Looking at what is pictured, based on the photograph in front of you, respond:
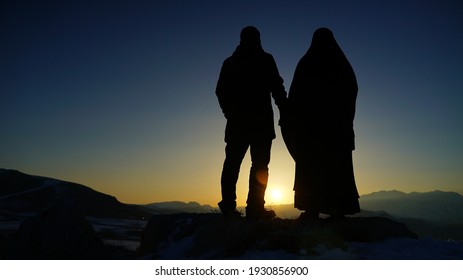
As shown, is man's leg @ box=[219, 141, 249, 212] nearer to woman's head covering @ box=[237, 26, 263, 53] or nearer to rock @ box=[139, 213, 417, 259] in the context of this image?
rock @ box=[139, 213, 417, 259]

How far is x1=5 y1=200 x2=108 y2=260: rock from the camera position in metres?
14.5

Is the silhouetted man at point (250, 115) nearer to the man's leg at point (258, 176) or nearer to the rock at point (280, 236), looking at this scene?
the man's leg at point (258, 176)

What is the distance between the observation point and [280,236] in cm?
692

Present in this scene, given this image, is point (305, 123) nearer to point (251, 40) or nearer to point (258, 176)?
point (258, 176)

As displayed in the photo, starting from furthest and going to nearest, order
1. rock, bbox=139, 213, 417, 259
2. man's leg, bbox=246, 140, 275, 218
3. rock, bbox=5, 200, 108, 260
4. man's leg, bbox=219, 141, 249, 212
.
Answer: rock, bbox=5, 200, 108, 260
man's leg, bbox=219, 141, 249, 212
man's leg, bbox=246, 140, 275, 218
rock, bbox=139, 213, 417, 259

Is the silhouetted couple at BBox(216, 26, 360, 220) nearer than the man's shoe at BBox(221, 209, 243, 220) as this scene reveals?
Yes

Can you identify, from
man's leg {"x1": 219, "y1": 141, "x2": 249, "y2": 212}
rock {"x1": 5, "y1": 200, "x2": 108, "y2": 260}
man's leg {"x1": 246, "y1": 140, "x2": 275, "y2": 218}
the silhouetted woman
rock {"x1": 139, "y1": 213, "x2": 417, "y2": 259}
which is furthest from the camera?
rock {"x1": 5, "y1": 200, "x2": 108, "y2": 260}

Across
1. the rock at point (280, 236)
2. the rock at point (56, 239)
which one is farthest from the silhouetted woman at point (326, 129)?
the rock at point (56, 239)

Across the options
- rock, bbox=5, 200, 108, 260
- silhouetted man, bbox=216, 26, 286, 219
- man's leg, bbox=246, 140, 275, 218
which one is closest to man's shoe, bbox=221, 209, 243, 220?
silhouetted man, bbox=216, 26, 286, 219

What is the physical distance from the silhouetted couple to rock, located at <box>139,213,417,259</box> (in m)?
0.60

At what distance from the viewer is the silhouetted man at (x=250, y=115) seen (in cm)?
823

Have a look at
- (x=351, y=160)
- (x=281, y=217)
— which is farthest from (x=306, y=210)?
(x=351, y=160)

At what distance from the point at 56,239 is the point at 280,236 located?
11.1 metres
